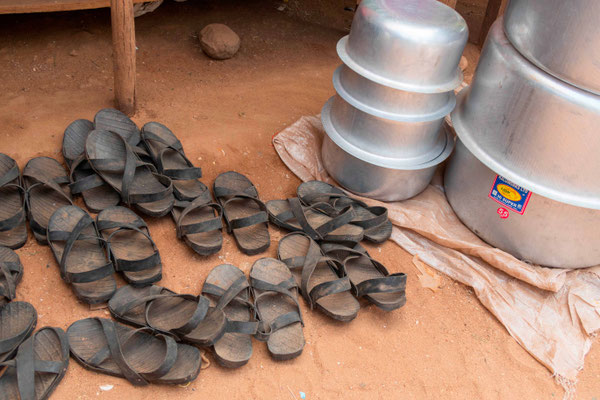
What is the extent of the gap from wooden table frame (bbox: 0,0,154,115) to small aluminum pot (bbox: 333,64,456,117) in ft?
3.85

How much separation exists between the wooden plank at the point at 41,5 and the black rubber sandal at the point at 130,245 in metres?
1.31

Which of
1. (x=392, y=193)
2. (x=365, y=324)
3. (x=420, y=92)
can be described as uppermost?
(x=420, y=92)

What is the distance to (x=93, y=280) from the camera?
2.22m

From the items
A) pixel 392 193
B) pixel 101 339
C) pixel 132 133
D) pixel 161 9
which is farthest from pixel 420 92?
pixel 161 9

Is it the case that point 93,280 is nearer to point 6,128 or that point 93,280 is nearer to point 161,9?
point 6,128

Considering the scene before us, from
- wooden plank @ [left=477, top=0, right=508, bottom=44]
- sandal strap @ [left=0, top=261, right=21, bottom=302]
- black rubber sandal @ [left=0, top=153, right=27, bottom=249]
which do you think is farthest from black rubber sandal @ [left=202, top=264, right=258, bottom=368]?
wooden plank @ [left=477, top=0, right=508, bottom=44]

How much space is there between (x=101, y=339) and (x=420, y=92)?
1781mm

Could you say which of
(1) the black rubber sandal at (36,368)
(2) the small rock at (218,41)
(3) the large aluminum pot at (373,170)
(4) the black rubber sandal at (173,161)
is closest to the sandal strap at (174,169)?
(4) the black rubber sandal at (173,161)

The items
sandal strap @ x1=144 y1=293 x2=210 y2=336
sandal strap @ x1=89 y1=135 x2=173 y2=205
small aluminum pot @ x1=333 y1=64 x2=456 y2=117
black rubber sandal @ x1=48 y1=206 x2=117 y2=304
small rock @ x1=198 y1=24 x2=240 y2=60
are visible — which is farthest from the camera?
small rock @ x1=198 y1=24 x2=240 y2=60

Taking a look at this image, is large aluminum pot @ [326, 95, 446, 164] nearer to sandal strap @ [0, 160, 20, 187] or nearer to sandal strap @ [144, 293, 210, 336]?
sandal strap @ [144, 293, 210, 336]

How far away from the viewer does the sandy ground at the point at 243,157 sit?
2246 mm

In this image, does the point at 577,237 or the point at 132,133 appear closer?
the point at 577,237

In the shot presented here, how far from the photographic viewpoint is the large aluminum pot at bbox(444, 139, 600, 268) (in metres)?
2.57

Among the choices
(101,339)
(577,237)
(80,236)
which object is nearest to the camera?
(101,339)
